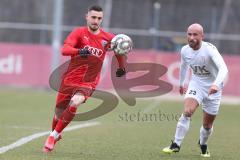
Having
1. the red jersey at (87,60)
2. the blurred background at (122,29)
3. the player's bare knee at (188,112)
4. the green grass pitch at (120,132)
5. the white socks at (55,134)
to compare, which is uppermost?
the red jersey at (87,60)

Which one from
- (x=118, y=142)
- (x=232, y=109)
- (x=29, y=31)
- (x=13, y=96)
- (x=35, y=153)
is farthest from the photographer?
(x=29, y=31)

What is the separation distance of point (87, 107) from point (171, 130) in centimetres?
528

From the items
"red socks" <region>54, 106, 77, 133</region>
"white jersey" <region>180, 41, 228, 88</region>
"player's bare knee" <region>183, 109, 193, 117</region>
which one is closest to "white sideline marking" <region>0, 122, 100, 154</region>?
"red socks" <region>54, 106, 77, 133</region>

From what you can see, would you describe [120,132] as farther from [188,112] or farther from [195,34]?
[195,34]

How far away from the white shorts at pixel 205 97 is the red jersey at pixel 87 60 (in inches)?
54.0

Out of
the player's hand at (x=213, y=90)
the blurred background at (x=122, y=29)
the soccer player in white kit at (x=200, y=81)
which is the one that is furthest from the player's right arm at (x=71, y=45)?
the blurred background at (x=122, y=29)

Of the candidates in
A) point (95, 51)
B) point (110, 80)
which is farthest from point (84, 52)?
point (110, 80)

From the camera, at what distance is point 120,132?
14.4 metres

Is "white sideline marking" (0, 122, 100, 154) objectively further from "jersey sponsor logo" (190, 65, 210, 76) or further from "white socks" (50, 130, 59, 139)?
"jersey sponsor logo" (190, 65, 210, 76)

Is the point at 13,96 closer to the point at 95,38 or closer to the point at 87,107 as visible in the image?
the point at 87,107

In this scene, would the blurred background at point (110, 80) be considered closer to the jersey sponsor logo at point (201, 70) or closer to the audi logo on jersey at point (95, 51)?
the jersey sponsor logo at point (201, 70)

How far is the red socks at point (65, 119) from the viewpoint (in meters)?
10.5

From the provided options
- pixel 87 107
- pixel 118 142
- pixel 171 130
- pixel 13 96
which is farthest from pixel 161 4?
pixel 118 142

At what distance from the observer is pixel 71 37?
10.3m
